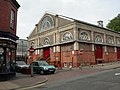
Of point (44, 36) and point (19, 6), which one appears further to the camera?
point (44, 36)

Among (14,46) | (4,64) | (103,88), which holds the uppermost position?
(14,46)

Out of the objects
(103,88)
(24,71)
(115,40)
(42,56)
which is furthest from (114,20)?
(103,88)

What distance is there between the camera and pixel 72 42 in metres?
34.1

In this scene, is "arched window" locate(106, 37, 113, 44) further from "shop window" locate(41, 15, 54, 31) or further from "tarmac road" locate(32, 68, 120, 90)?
"tarmac road" locate(32, 68, 120, 90)

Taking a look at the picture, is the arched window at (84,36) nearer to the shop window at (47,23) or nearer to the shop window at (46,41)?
the shop window at (47,23)

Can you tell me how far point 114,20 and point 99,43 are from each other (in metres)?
22.4

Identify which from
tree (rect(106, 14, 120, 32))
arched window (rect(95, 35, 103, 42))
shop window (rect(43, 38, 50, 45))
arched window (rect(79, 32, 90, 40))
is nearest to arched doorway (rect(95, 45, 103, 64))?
arched window (rect(95, 35, 103, 42))

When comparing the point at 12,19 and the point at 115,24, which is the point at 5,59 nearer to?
the point at 12,19

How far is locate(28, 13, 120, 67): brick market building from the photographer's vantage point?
33938 mm

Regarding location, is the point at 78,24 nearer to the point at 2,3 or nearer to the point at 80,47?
the point at 80,47

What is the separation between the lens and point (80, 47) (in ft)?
111

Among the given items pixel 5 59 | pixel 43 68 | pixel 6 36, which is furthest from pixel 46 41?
pixel 5 59

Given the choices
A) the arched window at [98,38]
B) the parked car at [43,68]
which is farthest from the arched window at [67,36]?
the parked car at [43,68]

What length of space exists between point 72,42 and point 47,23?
33.6 ft
